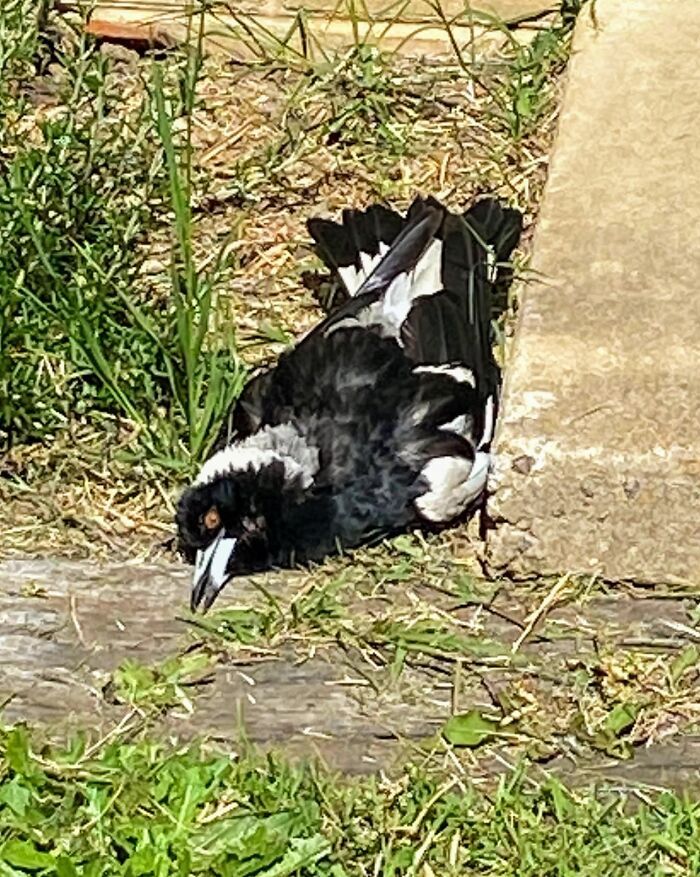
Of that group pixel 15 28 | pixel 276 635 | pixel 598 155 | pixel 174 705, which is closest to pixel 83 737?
pixel 174 705

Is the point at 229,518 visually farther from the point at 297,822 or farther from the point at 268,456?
the point at 297,822

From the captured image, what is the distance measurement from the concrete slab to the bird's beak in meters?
0.59

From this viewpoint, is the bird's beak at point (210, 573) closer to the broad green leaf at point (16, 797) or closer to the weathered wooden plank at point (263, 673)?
the weathered wooden plank at point (263, 673)

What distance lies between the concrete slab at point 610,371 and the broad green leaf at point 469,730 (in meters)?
0.53

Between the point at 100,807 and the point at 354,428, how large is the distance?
1.39 metres

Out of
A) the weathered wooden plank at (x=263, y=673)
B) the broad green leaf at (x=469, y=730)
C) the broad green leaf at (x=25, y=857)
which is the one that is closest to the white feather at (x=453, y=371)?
the weathered wooden plank at (x=263, y=673)

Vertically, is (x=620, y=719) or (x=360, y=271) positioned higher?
(x=360, y=271)

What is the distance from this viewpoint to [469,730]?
4.36 metres

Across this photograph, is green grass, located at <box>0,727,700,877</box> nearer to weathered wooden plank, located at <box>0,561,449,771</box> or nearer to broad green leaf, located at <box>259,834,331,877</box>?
broad green leaf, located at <box>259,834,331,877</box>

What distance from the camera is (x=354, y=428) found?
17.0 feet

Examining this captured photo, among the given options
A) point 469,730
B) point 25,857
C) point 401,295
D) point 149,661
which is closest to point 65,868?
point 25,857

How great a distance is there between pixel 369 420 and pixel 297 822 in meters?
1.38

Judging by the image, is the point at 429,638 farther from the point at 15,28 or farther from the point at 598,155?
the point at 15,28

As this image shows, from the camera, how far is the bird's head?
479 cm
